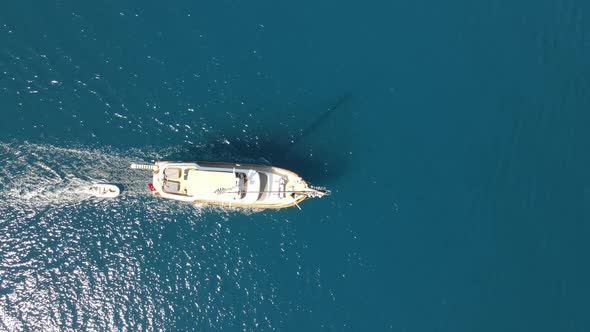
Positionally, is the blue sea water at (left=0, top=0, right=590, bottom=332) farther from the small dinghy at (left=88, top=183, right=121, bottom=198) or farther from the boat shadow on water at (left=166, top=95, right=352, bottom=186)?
the small dinghy at (left=88, top=183, right=121, bottom=198)

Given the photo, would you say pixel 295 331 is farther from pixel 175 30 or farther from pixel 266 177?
pixel 175 30

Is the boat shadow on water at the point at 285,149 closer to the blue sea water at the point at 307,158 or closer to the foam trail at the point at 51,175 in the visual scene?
the blue sea water at the point at 307,158

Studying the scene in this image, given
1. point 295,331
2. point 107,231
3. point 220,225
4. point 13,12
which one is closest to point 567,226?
point 295,331

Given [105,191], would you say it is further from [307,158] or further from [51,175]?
[307,158]

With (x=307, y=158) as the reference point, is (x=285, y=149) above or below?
above

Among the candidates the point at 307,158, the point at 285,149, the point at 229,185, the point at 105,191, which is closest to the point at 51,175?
the point at 105,191
